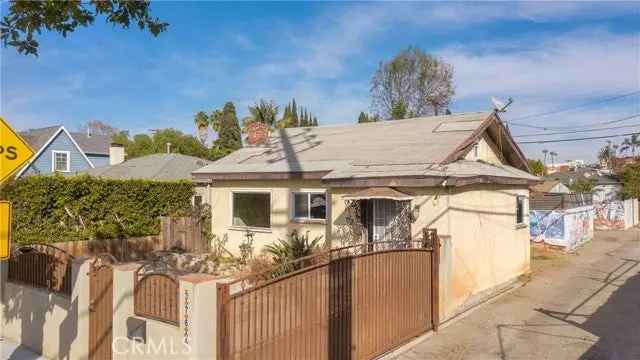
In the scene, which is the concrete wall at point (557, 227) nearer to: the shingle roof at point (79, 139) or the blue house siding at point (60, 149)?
the blue house siding at point (60, 149)

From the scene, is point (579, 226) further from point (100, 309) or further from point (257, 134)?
point (100, 309)

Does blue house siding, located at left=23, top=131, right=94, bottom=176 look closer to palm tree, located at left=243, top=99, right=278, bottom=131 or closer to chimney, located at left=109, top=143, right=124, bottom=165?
chimney, located at left=109, top=143, right=124, bottom=165

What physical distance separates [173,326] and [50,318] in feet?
11.7

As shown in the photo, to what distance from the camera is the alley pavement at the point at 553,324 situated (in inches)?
302

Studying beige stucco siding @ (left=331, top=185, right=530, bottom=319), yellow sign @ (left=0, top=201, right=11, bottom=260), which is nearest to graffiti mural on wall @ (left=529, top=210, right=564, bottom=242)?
beige stucco siding @ (left=331, top=185, right=530, bottom=319)

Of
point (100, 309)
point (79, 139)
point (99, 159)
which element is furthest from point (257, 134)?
point (79, 139)

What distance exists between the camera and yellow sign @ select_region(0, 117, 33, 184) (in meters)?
4.84

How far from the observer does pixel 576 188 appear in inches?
1620

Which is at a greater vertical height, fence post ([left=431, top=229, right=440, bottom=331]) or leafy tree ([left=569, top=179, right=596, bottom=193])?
leafy tree ([left=569, top=179, right=596, bottom=193])

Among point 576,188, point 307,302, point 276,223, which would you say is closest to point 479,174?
point 276,223

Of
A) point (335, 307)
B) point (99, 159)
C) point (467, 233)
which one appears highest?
point (99, 159)

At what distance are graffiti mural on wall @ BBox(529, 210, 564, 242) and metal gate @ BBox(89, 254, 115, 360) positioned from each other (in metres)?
18.5

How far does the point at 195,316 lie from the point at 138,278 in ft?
5.19

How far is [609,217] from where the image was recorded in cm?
3094
